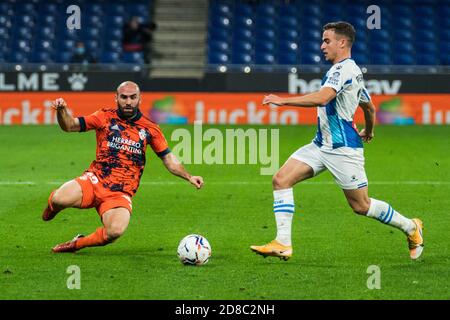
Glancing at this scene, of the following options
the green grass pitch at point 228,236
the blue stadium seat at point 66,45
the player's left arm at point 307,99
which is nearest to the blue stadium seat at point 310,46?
the blue stadium seat at point 66,45

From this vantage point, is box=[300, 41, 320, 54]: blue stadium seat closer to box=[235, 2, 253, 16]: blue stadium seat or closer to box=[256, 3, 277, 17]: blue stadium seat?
box=[256, 3, 277, 17]: blue stadium seat

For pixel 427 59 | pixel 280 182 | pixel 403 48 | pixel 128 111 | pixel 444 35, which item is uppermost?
pixel 444 35

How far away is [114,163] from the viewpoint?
9.86 m

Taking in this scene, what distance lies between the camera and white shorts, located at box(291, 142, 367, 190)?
367 inches

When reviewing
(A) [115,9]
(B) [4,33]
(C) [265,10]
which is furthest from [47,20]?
(C) [265,10]

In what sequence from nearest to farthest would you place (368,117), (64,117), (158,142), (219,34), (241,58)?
(64,117) → (368,117) → (158,142) → (241,58) → (219,34)

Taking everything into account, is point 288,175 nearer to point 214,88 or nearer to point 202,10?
point 214,88

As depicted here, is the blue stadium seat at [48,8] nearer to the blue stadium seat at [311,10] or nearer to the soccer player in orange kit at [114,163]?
the blue stadium seat at [311,10]

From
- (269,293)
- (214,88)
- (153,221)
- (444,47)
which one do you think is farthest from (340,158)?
(444,47)

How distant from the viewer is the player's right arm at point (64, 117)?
30.1 ft

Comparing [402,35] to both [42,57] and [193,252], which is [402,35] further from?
[193,252]

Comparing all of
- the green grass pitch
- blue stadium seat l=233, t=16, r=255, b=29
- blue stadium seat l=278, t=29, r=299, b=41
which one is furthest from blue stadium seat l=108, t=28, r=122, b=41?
the green grass pitch

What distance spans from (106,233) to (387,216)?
2.62 metres

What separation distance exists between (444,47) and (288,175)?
1981 centimetres
